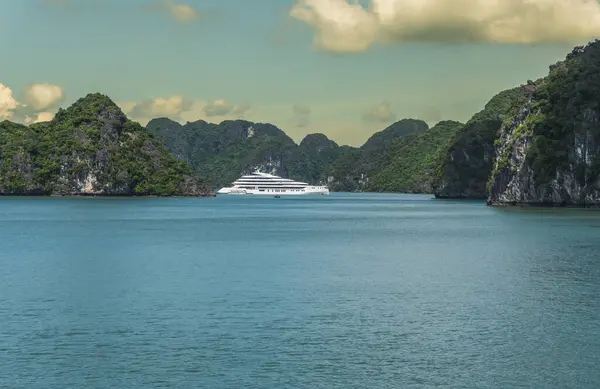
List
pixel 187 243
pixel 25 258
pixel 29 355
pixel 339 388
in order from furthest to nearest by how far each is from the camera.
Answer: pixel 187 243, pixel 25 258, pixel 29 355, pixel 339 388

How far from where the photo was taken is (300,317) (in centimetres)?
4000

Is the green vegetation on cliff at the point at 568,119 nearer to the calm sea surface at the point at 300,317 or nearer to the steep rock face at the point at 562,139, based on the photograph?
the steep rock face at the point at 562,139

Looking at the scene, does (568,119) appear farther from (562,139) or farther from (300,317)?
(300,317)

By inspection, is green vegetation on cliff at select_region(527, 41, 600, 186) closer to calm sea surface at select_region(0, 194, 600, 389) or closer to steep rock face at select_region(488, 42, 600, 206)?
steep rock face at select_region(488, 42, 600, 206)

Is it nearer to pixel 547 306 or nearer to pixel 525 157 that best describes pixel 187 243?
pixel 547 306

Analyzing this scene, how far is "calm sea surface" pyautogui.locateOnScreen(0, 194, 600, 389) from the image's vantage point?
95.1 feet

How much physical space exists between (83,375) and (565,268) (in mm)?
44777

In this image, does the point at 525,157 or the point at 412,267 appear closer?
the point at 412,267

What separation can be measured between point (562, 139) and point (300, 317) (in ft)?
503

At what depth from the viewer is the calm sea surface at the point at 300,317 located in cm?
2898

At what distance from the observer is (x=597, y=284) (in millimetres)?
51906

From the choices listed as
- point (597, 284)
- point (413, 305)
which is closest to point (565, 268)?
point (597, 284)

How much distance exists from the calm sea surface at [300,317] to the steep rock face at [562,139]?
97431 mm

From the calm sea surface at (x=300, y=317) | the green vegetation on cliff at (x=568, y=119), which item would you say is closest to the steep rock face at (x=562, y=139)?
the green vegetation on cliff at (x=568, y=119)
